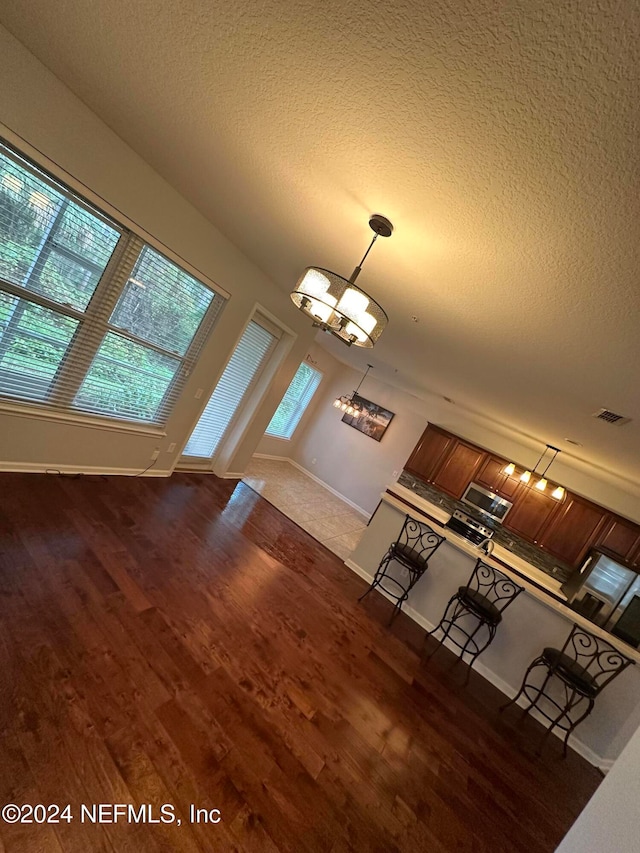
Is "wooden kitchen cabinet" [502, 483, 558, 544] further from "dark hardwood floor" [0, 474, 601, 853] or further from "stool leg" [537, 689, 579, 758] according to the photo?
"dark hardwood floor" [0, 474, 601, 853]

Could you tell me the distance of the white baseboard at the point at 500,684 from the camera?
114 inches

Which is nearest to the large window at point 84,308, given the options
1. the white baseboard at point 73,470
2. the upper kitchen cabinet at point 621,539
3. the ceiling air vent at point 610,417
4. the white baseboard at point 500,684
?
the white baseboard at point 73,470

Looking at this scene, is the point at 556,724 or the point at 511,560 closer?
the point at 556,724

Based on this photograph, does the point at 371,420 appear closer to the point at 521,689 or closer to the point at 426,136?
the point at 521,689

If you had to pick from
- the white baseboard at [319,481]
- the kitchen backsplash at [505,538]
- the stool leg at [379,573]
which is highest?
the kitchen backsplash at [505,538]

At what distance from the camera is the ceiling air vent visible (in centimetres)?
259

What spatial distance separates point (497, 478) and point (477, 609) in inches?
120

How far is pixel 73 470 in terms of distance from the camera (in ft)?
11.1

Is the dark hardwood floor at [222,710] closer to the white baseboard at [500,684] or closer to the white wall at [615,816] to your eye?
the white baseboard at [500,684]

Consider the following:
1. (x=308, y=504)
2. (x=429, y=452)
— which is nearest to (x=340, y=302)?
(x=308, y=504)

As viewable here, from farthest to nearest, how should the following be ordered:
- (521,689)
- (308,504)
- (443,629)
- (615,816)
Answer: (308,504), (443,629), (521,689), (615,816)

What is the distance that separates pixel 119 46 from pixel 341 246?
1347 millimetres

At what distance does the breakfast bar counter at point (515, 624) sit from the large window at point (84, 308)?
9.57ft

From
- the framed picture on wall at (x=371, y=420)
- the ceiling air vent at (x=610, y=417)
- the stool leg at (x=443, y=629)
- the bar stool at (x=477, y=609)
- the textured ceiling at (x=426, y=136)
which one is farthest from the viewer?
the framed picture on wall at (x=371, y=420)
